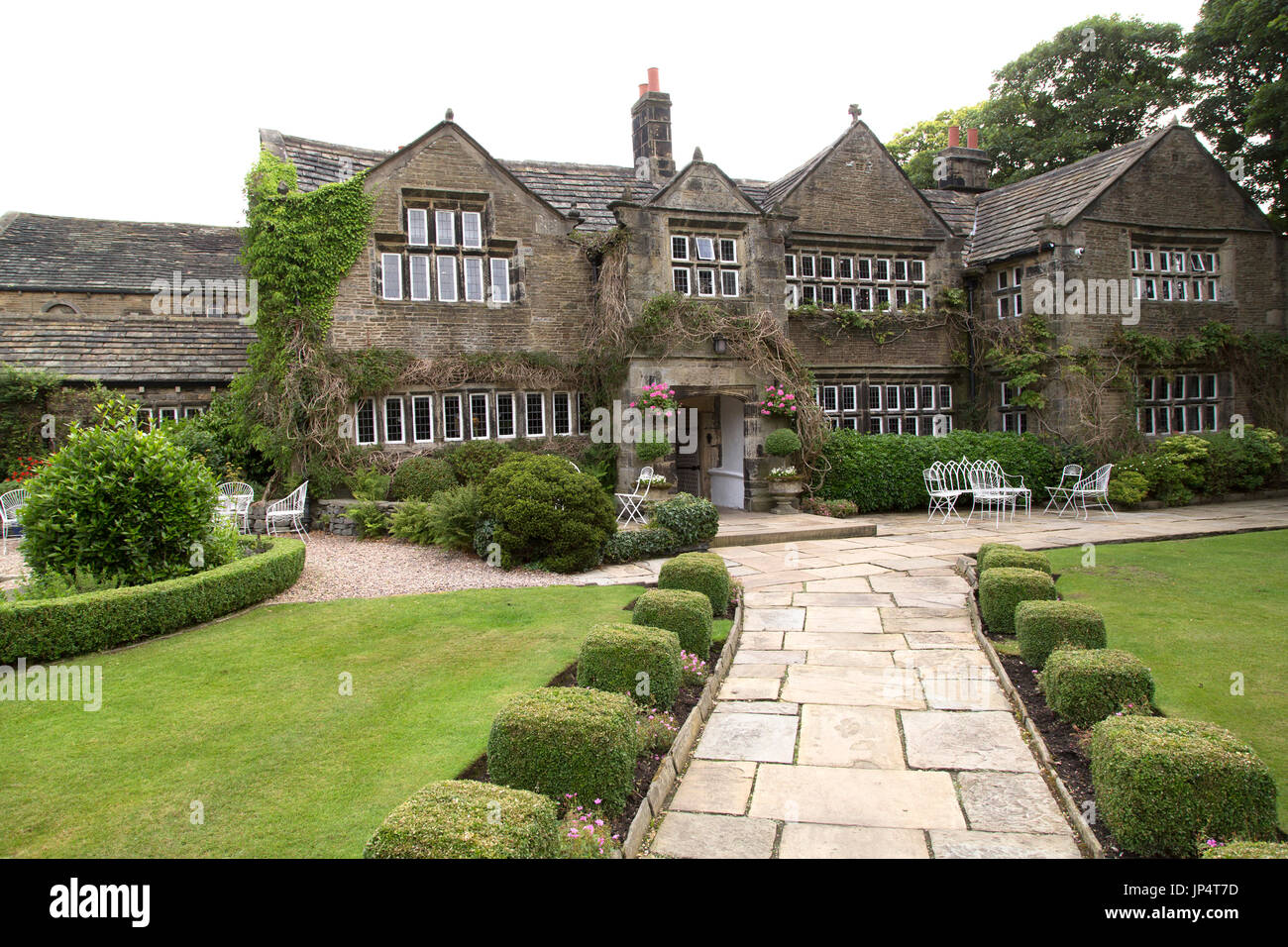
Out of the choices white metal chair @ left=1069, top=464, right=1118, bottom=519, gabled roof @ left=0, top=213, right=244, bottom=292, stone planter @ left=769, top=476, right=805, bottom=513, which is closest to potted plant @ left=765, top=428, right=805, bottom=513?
stone planter @ left=769, top=476, right=805, bottom=513

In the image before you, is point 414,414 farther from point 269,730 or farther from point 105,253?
point 105,253

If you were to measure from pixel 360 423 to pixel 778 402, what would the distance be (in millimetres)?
8610

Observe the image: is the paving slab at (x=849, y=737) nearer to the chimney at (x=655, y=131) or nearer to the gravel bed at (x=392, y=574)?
the gravel bed at (x=392, y=574)

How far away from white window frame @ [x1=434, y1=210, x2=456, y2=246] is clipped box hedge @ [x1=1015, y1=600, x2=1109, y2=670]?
13806 mm

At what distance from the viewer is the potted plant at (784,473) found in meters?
16.7

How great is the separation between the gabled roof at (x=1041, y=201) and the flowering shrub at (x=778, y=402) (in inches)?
286

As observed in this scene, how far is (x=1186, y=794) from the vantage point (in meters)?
3.84

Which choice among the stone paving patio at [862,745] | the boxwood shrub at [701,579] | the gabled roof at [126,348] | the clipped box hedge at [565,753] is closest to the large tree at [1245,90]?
the stone paving patio at [862,745]

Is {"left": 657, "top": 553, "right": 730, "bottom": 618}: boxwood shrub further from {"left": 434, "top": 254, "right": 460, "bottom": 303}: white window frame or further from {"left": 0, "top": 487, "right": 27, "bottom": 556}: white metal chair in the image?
{"left": 0, "top": 487, "right": 27, "bottom": 556}: white metal chair

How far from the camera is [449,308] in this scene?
16875 millimetres

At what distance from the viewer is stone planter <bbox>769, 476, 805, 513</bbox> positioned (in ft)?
55.9

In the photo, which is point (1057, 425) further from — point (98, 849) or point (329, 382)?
point (98, 849)

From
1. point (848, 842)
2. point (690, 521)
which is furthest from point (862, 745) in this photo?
point (690, 521)
